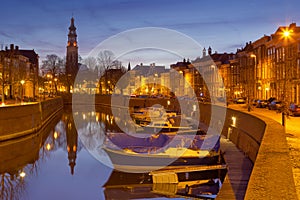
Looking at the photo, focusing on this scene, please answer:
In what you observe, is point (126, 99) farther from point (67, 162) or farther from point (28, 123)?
point (67, 162)

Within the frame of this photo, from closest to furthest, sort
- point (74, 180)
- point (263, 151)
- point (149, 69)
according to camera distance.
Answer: point (263, 151) < point (74, 180) < point (149, 69)

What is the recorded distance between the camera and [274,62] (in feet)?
221

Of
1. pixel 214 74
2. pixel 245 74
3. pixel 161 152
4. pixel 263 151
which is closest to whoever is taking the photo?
pixel 263 151

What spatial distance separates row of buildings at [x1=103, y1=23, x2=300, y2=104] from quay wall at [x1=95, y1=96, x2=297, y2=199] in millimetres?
4512

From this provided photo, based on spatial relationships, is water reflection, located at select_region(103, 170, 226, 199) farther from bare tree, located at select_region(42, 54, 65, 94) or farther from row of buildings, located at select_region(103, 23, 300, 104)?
bare tree, located at select_region(42, 54, 65, 94)

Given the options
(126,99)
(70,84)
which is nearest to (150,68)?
(70,84)

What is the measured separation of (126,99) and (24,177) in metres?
71.3

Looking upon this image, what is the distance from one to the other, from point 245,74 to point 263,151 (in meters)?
76.4

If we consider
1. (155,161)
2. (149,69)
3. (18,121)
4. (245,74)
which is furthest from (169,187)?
(149,69)

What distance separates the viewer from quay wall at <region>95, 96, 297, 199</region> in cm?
657

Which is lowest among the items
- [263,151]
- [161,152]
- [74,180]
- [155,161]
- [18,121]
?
[74,180]

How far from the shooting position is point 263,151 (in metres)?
Answer: 11.2

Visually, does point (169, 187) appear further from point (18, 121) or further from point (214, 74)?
point (214, 74)

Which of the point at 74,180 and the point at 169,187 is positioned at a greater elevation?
the point at 169,187
